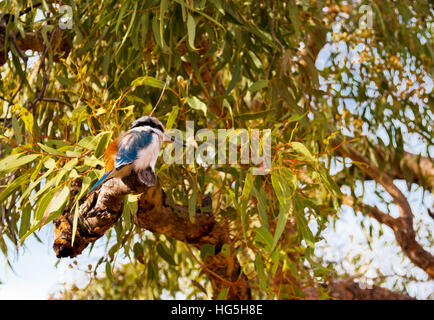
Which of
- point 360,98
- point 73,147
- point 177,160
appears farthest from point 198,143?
point 360,98

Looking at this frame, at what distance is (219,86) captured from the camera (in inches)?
111

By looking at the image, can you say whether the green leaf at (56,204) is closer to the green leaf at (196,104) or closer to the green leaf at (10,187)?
the green leaf at (10,187)

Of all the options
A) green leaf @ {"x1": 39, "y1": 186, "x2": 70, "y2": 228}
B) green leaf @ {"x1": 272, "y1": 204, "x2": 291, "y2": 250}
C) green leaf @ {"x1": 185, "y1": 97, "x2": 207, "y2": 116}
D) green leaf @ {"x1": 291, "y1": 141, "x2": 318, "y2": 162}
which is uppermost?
green leaf @ {"x1": 185, "y1": 97, "x2": 207, "y2": 116}

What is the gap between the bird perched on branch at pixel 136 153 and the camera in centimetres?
119

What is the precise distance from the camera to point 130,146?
1203 mm

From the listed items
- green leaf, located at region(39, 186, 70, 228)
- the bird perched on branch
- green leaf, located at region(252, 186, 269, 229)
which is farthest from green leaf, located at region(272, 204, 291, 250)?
green leaf, located at region(39, 186, 70, 228)

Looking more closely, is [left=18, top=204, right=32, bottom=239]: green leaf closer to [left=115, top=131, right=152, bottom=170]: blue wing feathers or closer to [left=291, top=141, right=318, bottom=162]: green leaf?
[left=115, top=131, right=152, bottom=170]: blue wing feathers

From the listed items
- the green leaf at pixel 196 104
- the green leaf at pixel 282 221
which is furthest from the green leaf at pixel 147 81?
the green leaf at pixel 282 221

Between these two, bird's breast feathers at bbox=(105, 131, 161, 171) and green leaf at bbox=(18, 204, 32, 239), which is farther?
green leaf at bbox=(18, 204, 32, 239)

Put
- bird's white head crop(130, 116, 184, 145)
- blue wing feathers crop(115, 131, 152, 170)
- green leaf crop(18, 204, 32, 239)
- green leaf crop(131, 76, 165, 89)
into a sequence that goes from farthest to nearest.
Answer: green leaf crop(131, 76, 165, 89) → green leaf crop(18, 204, 32, 239) → bird's white head crop(130, 116, 184, 145) → blue wing feathers crop(115, 131, 152, 170)

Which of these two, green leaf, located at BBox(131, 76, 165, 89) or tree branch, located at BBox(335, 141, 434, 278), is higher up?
green leaf, located at BBox(131, 76, 165, 89)

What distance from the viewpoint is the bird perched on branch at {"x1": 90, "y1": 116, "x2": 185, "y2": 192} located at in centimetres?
119
